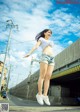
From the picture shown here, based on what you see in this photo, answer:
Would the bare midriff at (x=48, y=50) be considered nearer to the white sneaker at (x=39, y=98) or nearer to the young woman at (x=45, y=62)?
the young woman at (x=45, y=62)

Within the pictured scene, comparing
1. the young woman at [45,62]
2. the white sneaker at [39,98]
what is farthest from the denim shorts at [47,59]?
the white sneaker at [39,98]

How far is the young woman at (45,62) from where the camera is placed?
359cm

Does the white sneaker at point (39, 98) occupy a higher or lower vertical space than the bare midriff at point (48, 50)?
lower

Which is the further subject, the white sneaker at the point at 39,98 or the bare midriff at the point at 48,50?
the bare midriff at the point at 48,50

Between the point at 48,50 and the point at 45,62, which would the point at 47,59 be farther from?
the point at 48,50

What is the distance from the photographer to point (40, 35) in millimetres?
3936

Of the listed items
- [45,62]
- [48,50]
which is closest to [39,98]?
[45,62]

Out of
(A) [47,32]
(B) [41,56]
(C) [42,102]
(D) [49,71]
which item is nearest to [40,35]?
(A) [47,32]

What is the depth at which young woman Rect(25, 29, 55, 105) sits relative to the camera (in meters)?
3.59

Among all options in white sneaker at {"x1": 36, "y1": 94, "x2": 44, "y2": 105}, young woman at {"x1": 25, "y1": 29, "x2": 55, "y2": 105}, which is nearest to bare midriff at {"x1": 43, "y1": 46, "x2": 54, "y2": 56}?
young woman at {"x1": 25, "y1": 29, "x2": 55, "y2": 105}

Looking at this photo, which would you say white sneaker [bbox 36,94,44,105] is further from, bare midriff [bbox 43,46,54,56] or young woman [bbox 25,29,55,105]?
bare midriff [bbox 43,46,54,56]

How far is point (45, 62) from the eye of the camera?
3.59m

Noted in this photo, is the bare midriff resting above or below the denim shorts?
above

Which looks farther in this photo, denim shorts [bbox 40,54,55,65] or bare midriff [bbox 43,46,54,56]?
bare midriff [bbox 43,46,54,56]
